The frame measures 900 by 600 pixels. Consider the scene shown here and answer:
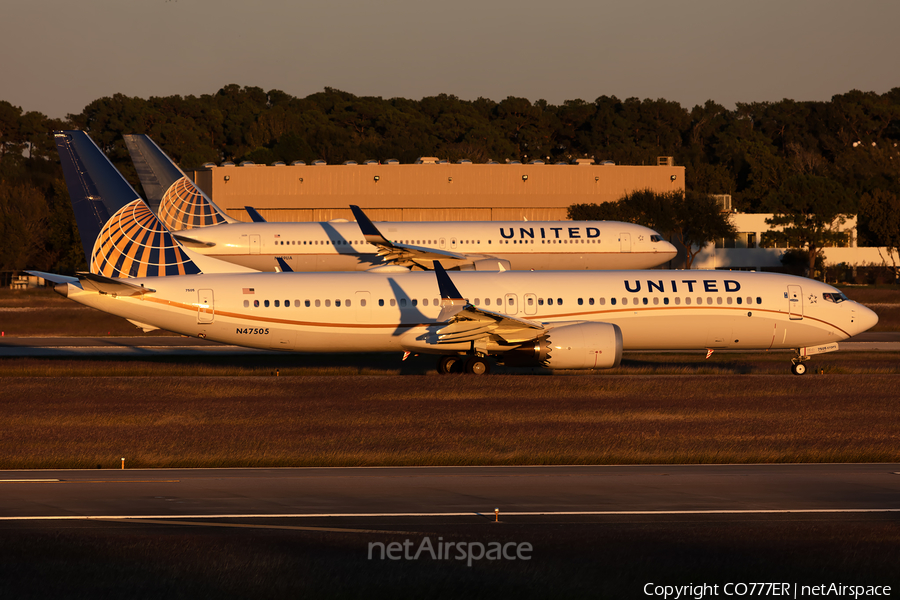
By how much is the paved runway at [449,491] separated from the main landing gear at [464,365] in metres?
12.8

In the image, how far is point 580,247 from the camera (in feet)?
184

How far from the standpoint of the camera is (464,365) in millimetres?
31859

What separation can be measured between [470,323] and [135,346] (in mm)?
19597

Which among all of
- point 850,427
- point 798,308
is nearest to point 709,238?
point 798,308

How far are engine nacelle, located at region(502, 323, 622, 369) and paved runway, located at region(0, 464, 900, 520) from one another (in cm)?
1082

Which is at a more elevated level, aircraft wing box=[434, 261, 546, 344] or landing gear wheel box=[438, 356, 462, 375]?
aircraft wing box=[434, 261, 546, 344]

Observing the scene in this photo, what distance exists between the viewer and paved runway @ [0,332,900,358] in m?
40.5

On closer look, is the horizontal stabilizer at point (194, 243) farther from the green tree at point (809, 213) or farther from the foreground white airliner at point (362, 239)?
the green tree at point (809, 213)

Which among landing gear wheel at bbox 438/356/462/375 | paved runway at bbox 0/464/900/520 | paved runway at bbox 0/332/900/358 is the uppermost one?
landing gear wheel at bbox 438/356/462/375

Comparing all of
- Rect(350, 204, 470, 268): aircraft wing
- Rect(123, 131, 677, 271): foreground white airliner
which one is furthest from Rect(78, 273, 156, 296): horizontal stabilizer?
Rect(123, 131, 677, 271): foreground white airliner

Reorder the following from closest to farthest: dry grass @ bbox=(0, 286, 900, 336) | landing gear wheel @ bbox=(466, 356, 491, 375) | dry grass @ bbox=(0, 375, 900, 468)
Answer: dry grass @ bbox=(0, 375, 900, 468)
landing gear wheel @ bbox=(466, 356, 491, 375)
dry grass @ bbox=(0, 286, 900, 336)

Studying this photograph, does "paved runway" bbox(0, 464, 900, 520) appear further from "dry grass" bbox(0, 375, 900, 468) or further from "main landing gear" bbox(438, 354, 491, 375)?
"main landing gear" bbox(438, 354, 491, 375)

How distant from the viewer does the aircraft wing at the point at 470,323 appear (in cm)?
2994

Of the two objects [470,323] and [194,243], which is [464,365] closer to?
[470,323]
